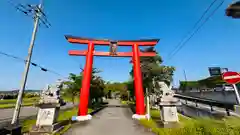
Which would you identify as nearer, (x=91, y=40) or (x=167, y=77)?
(x=91, y=40)

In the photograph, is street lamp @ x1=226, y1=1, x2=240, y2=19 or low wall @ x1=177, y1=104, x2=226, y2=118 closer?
street lamp @ x1=226, y1=1, x2=240, y2=19

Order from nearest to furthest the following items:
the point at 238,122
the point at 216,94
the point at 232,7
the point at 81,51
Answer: the point at 232,7
the point at 238,122
the point at 81,51
the point at 216,94

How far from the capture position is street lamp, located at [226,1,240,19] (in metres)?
2.54

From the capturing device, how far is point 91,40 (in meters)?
13.5

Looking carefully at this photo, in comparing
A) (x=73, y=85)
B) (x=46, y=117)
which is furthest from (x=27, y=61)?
(x=73, y=85)

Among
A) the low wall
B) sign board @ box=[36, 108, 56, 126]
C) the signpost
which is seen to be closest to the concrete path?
sign board @ box=[36, 108, 56, 126]

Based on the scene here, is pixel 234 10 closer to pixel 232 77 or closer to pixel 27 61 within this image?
pixel 232 77

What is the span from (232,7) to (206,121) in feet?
9.47

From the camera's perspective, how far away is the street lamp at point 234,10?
254 cm

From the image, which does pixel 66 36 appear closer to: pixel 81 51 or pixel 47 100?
pixel 81 51

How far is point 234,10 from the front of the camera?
257cm

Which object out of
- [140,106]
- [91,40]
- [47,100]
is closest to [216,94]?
[140,106]

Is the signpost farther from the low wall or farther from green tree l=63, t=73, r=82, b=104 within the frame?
green tree l=63, t=73, r=82, b=104

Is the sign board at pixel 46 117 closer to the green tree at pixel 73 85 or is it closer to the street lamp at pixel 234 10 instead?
A: the street lamp at pixel 234 10
